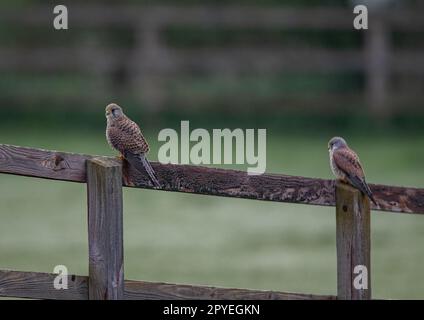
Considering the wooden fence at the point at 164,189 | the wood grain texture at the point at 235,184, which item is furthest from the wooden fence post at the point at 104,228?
the wood grain texture at the point at 235,184

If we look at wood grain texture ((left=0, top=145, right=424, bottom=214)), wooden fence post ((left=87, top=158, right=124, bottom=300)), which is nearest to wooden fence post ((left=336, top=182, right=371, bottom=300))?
wood grain texture ((left=0, top=145, right=424, bottom=214))

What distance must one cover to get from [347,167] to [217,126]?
1110 centimetres

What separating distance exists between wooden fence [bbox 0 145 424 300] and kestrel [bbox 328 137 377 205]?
0.06 metres

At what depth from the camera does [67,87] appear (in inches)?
795

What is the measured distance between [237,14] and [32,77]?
13.1ft

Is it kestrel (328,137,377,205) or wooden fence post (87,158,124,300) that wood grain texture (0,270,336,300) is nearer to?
wooden fence post (87,158,124,300)

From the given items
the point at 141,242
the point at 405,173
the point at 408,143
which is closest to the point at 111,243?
the point at 141,242

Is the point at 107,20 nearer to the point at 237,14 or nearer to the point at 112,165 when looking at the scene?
the point at 237,14

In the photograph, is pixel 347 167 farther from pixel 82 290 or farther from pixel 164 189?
pixel 82 290

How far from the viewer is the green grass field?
9.61 meters

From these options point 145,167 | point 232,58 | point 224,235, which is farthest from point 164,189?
point 232,58

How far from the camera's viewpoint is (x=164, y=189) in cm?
501

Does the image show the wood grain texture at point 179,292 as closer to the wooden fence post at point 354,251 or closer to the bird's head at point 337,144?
the wooden fence post at point 354,251

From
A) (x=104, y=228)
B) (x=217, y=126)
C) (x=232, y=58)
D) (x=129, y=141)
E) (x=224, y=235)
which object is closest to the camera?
(x=104, y=228)
